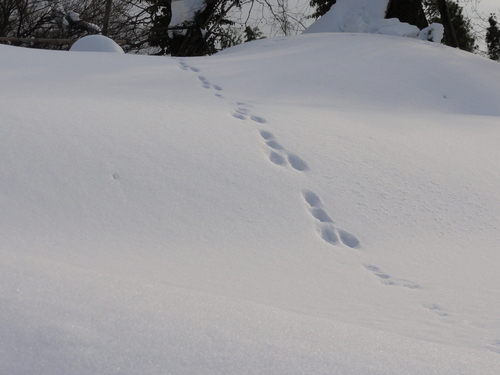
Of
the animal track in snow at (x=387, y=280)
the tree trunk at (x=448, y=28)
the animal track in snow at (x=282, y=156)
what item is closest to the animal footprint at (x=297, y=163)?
the animal track in snow at (x=282, y=156)

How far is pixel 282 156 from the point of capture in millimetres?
3287

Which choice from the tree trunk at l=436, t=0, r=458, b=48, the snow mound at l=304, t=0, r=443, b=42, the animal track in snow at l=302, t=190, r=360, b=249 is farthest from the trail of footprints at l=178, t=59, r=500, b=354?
the tree trunk at l=436, t=0, r=458, b=48

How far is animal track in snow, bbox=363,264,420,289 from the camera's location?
7.00 ft

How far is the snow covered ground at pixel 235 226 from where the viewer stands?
1.12 metres

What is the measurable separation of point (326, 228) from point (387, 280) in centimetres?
51

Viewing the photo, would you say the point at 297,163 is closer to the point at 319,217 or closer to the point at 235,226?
the point at 319,217

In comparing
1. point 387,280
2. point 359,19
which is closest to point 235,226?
point 387,280

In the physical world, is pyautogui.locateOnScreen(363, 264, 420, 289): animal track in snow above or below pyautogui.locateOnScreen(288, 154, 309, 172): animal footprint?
below

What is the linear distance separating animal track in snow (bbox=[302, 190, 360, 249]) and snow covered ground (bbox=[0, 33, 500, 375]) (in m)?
0.01

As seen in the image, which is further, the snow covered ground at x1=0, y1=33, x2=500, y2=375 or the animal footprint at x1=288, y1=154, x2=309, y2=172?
the animal footprint at x1=288, y1=154, x2=309, y2=172

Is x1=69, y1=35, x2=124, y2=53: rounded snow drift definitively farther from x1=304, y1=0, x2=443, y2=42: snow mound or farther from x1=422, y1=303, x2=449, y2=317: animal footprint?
x1=422, y1=303, x2=449, y2=317: animal footprint

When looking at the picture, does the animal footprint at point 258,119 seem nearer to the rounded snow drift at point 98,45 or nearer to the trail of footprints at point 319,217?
the trail of footprints at point 319,217

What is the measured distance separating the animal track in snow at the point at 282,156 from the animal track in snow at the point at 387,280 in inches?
38.6

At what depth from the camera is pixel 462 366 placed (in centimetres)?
121
